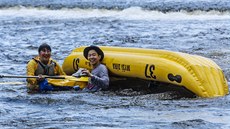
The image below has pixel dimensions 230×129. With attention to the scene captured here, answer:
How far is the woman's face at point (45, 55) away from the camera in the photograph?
34.0ft

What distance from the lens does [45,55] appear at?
1041 centimetres

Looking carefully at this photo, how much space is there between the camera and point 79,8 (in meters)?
41.0

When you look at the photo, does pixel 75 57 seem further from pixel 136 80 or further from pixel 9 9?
pixel 9 9

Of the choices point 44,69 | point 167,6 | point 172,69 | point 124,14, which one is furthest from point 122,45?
point 167,6

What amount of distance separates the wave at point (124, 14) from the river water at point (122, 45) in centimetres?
6

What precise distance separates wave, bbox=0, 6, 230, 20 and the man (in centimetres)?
2071

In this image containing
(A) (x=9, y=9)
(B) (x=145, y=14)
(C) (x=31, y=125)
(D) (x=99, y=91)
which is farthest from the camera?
(A) (x=9, y=9)

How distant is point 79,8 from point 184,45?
77.3 feet

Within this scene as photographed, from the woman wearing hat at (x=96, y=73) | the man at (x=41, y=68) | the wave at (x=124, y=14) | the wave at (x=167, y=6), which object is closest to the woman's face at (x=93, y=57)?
the woman wearing hat at (x=96, y=73)

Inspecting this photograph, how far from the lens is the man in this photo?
404 inches

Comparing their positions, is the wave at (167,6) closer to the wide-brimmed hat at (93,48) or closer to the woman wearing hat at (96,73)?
the wide-brimmed hat at (93,48)

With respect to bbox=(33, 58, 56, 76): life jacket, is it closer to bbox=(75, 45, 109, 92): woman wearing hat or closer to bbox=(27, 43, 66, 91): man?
bbox=(27, 43, 66, 91): man

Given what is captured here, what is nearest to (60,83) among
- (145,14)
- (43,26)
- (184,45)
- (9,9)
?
(184,45)

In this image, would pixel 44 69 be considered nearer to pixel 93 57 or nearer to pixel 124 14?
pixel 93 57
